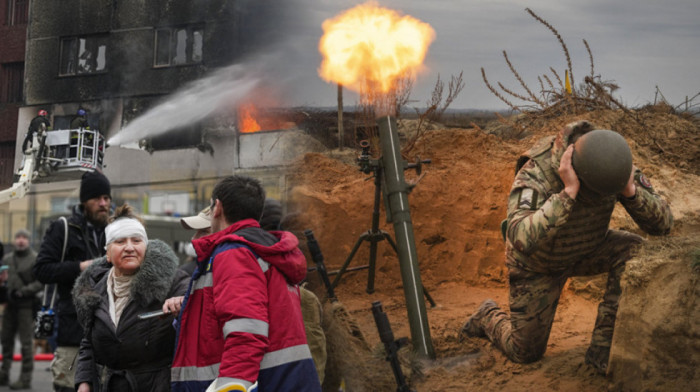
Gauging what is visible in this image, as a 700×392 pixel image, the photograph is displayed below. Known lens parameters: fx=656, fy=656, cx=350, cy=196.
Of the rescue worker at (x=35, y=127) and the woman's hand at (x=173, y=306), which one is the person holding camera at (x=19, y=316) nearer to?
the rescue worker at (x=35, y=127)

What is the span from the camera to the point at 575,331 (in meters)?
4.92

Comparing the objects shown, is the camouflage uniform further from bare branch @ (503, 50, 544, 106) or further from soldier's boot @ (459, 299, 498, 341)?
bare branch @ (503, 50, 544, 106)

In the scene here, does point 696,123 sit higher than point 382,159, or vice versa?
point 696,123

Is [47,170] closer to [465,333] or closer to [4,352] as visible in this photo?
[4,352]

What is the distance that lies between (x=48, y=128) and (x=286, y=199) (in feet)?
12.9

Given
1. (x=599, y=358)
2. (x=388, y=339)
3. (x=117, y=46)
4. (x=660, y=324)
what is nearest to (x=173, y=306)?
(x=388, y=339)

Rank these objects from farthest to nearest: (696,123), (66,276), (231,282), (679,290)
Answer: (696,123) < (66,276) < (679,290) < (231,282)

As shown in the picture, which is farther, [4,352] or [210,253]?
[4,352]

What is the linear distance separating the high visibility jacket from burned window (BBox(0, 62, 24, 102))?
27.0 ft

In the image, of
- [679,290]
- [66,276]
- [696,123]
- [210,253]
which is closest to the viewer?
[210,253]

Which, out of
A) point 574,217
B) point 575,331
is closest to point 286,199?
point 575,331

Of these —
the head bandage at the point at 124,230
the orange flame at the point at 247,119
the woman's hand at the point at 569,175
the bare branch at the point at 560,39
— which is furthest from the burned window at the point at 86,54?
the woman's hand at the point at 569,175

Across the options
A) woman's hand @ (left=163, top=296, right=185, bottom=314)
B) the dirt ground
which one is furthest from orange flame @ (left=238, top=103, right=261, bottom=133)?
woman's hand @ (left=163, top=296, right=185, bottom=314)

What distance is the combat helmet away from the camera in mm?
3441
